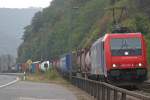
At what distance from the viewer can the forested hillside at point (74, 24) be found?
7179 centimetres

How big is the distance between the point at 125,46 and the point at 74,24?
92.5 m

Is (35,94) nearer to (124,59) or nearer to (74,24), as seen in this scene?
(124,59)

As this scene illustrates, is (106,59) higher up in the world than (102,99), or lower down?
higher up

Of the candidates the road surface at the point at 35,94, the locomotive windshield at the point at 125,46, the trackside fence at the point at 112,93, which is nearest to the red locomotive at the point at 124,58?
the locomotive windshield at the point at 125,46

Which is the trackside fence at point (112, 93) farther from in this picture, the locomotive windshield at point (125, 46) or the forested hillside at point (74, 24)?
the forested hillside at point (74, 24)

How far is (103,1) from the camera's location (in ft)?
384

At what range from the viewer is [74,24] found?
406 feet

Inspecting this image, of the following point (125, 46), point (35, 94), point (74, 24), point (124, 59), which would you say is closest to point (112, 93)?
point (35, 94)

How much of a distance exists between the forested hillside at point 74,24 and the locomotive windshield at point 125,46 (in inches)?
1119

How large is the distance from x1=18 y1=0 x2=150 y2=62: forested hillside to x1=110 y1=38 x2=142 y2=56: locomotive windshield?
2843 cm

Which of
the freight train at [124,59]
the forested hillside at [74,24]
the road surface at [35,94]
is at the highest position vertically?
the forested hillside at [74,24]

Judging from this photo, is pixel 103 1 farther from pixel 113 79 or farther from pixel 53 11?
pixel 113 79

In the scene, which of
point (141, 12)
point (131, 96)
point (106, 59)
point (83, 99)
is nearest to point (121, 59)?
point (106, 59)

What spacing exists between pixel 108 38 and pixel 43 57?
92976mm
